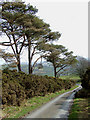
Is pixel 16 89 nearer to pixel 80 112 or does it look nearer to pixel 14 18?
pixel 80 112

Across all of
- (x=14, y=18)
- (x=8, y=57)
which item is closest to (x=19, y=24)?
(x=14, y=18)

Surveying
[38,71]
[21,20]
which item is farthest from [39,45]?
[38,71]

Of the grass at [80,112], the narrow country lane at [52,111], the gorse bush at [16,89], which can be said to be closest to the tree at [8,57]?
the gorse bush at [16,89]

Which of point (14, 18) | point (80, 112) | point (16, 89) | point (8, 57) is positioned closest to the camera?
point (80, 112)

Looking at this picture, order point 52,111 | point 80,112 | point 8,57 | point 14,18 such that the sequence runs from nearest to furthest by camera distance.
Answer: point 80,112, point 52,111, point 8,57, point 14,18

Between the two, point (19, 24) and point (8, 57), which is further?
point (19, 24)

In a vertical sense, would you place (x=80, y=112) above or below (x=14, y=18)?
below

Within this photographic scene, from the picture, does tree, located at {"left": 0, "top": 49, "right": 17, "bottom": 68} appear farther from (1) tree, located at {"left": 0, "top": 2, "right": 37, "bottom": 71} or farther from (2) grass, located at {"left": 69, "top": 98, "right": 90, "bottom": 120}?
(2) grass, located at {"left": 69, "top": 98, "right": 90, "bottom": 120}

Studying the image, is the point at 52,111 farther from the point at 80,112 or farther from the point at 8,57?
the point at 8,57

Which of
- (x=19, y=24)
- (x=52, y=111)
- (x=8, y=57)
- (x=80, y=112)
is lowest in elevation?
(x=52, y=111)

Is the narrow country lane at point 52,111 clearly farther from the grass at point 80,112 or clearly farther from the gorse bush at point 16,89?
the gorse bush at point 16,89

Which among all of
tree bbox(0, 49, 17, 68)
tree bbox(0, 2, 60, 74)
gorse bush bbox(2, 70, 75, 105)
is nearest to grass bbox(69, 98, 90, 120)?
gorse bush bbox(2, 70, 75, 105)

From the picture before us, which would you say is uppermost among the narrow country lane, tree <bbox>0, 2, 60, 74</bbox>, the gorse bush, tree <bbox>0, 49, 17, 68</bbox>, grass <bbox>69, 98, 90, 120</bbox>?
tree <bbox>0, 2, 60, 74</bbox>

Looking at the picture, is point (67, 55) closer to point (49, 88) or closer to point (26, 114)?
point (49, 88)
